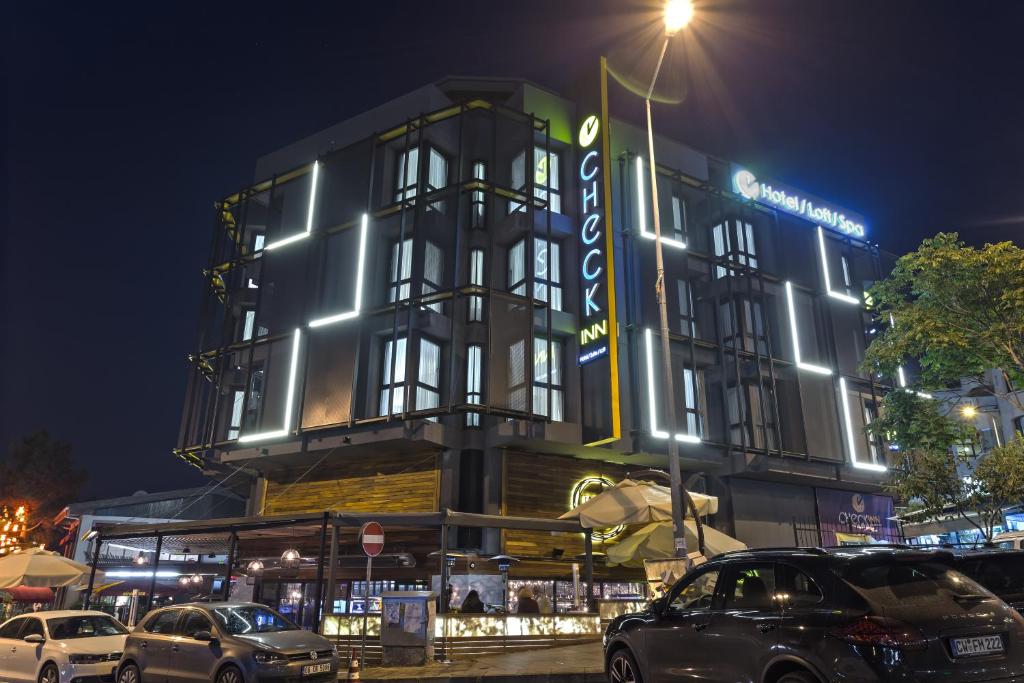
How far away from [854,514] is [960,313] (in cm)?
1702

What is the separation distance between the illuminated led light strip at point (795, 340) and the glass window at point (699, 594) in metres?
24.3

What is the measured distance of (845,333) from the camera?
32.0 m

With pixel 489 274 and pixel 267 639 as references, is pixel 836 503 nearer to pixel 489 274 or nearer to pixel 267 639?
pixel 489 274

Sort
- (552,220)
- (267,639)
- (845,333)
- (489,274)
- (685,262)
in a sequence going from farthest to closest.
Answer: (845,333) < (685,262) < (552,220) < (489,274) < (267,639)

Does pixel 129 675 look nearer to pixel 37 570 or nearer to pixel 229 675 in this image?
pixel 229 675

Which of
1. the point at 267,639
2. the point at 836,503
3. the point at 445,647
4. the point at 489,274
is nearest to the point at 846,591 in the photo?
the point at 267,639

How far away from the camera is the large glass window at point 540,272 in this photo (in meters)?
25.2

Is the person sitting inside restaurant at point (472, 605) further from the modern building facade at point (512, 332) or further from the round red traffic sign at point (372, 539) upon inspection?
the modern building facade at point (512, 332)

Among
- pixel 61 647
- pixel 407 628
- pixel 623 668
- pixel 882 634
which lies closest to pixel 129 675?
pixel 61 647

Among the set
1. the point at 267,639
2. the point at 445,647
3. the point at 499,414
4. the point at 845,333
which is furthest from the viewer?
the point at 845,333

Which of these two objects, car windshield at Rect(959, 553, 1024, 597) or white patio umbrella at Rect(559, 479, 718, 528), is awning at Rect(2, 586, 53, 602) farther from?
car windshield at Rect(959, 553, 1024, 597)

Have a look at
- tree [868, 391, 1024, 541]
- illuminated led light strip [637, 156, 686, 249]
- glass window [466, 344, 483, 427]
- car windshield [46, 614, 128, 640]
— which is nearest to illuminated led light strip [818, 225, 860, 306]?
illuminated led light strip [637, 156, 686, 249]

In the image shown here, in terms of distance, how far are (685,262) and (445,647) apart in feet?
63.1

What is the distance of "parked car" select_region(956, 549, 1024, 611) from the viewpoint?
370 inches
